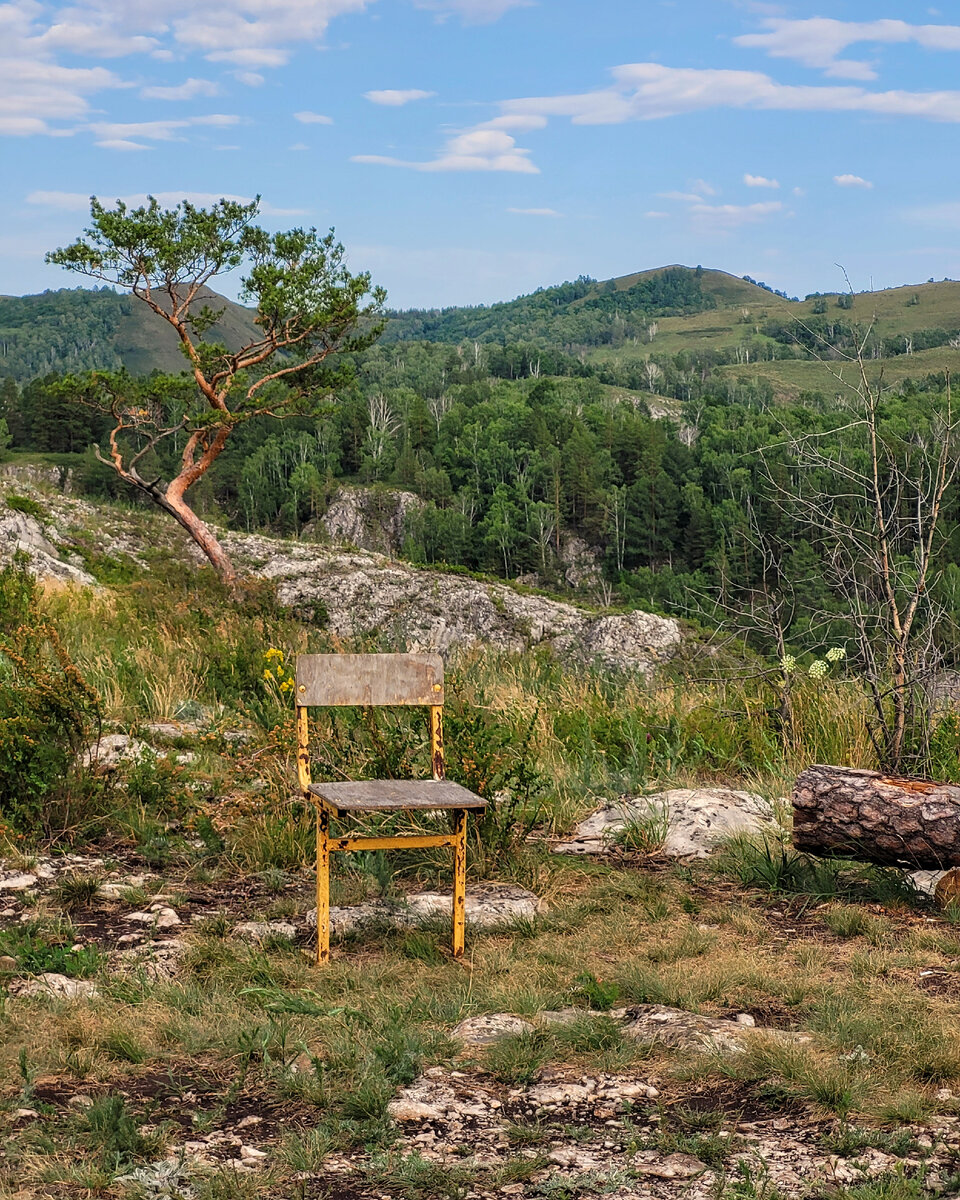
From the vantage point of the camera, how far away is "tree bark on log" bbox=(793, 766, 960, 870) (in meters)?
4.96

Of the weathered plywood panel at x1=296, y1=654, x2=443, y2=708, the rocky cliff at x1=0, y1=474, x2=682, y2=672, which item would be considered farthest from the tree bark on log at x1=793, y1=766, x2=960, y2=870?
the rocky cliff at x1=0, y1=474, x2=682, y2=672

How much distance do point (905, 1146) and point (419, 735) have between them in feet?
11.5

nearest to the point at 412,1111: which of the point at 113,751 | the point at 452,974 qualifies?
the point at 452,974

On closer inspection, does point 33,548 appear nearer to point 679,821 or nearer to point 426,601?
point 426,601

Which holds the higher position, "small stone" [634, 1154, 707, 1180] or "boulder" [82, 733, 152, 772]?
"boulder" [82, 733, 152, 772]

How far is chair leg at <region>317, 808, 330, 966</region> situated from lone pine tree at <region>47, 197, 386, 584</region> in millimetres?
15742

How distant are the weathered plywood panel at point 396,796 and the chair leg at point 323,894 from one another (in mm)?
121

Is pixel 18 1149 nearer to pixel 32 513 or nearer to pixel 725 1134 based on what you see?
pixel 725 1134

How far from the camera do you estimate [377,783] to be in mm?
4805

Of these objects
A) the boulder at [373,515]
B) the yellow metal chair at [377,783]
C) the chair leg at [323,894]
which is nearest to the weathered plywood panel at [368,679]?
the yellow metal chair at [377,783]

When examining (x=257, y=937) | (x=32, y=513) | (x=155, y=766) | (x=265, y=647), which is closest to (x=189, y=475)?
(x=32, y=513)

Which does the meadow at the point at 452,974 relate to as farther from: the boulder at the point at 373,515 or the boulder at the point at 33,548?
the boulder at the point at 373,515

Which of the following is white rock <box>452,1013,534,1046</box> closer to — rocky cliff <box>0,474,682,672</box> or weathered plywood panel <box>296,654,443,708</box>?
weathered plywood panel <box>296,654,443,708</box>

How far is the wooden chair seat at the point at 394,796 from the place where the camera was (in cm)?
422
